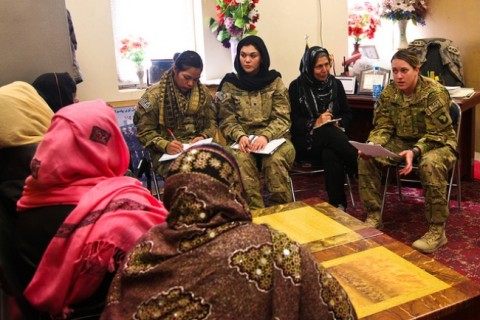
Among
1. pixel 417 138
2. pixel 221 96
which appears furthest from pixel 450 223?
pixel 221 96

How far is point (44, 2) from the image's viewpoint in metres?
2.32

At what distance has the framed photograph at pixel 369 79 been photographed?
3826 millimetres

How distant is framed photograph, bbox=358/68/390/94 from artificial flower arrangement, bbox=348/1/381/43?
1.04m

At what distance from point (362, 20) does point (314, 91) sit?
193cm

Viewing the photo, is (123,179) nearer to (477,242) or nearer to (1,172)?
(1,172)

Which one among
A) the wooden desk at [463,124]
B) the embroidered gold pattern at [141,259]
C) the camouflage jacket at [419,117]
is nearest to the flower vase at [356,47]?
the wooden desk at [463,124]

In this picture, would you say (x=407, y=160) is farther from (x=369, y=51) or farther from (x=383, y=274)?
(x=369, y=51)

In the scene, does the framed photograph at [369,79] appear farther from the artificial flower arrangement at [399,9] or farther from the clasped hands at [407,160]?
the clasped hands at [407,160]

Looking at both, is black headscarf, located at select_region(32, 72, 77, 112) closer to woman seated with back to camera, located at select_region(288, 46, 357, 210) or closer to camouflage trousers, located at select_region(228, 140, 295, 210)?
camouflage trousers, located at select_region(228, 140, 295, 210)

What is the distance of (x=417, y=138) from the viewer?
9.57 ft

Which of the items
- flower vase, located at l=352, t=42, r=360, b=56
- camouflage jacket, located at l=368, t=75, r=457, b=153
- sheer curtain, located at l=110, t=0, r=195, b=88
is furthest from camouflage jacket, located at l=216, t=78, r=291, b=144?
flower vase, located at l=352, t=42, r=360, b=56

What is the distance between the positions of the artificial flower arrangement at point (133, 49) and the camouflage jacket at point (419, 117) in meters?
1.97

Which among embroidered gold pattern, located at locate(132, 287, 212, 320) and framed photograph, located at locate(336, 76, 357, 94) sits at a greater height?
framed photograph, located at locate(336, 76, 357, 94)

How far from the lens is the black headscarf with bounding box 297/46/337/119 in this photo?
3.37 m
